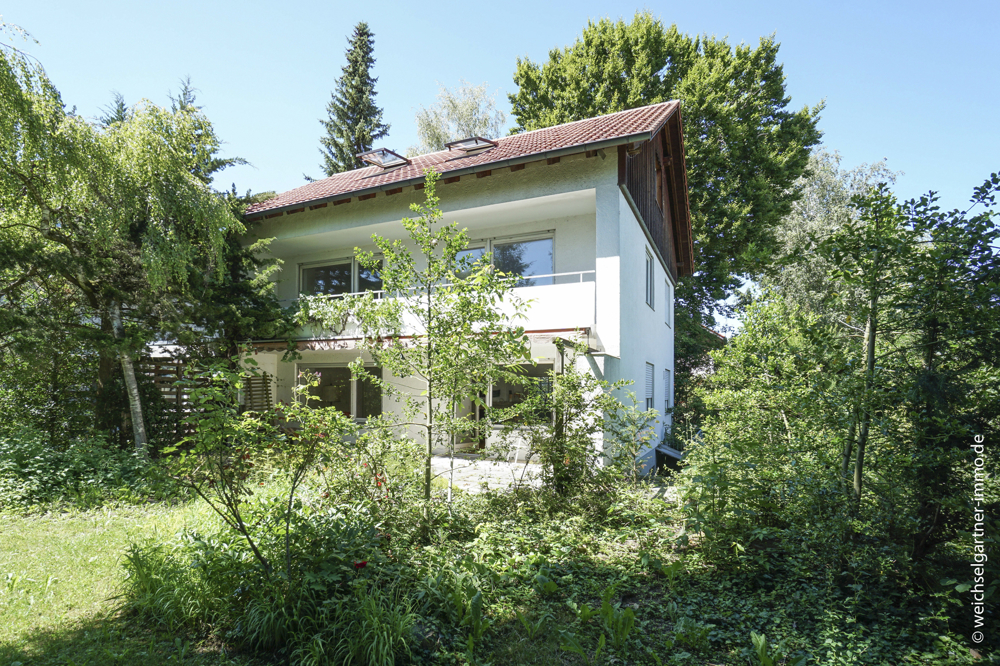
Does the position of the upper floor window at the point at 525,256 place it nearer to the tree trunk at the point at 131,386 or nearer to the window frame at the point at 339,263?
the window frame at the point at 339,263

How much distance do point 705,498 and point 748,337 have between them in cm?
449

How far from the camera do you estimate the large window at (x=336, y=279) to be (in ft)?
48.4

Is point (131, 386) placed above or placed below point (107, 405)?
above

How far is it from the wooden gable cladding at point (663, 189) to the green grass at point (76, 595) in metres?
9.72

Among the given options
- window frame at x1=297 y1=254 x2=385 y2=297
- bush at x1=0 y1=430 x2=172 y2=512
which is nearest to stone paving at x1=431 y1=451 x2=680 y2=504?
bush at x1=0 y1=430 x2=172 y2=512

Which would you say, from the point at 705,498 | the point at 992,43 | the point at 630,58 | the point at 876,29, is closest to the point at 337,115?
the point at 630,58

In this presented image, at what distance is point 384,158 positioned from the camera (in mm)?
15383

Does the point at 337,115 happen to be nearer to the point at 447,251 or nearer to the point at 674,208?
the point at 674,208

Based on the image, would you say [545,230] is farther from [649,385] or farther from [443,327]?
[443,327]

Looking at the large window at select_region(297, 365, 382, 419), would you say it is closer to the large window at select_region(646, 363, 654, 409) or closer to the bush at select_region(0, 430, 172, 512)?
the bush at select_region(0, 430, 172, 512)

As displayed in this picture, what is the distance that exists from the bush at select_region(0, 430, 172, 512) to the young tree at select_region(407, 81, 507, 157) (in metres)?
23.0

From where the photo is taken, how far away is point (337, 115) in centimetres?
2797

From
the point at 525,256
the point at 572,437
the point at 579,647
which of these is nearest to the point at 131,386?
the point at 525,256

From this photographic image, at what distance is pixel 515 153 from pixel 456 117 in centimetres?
1924
